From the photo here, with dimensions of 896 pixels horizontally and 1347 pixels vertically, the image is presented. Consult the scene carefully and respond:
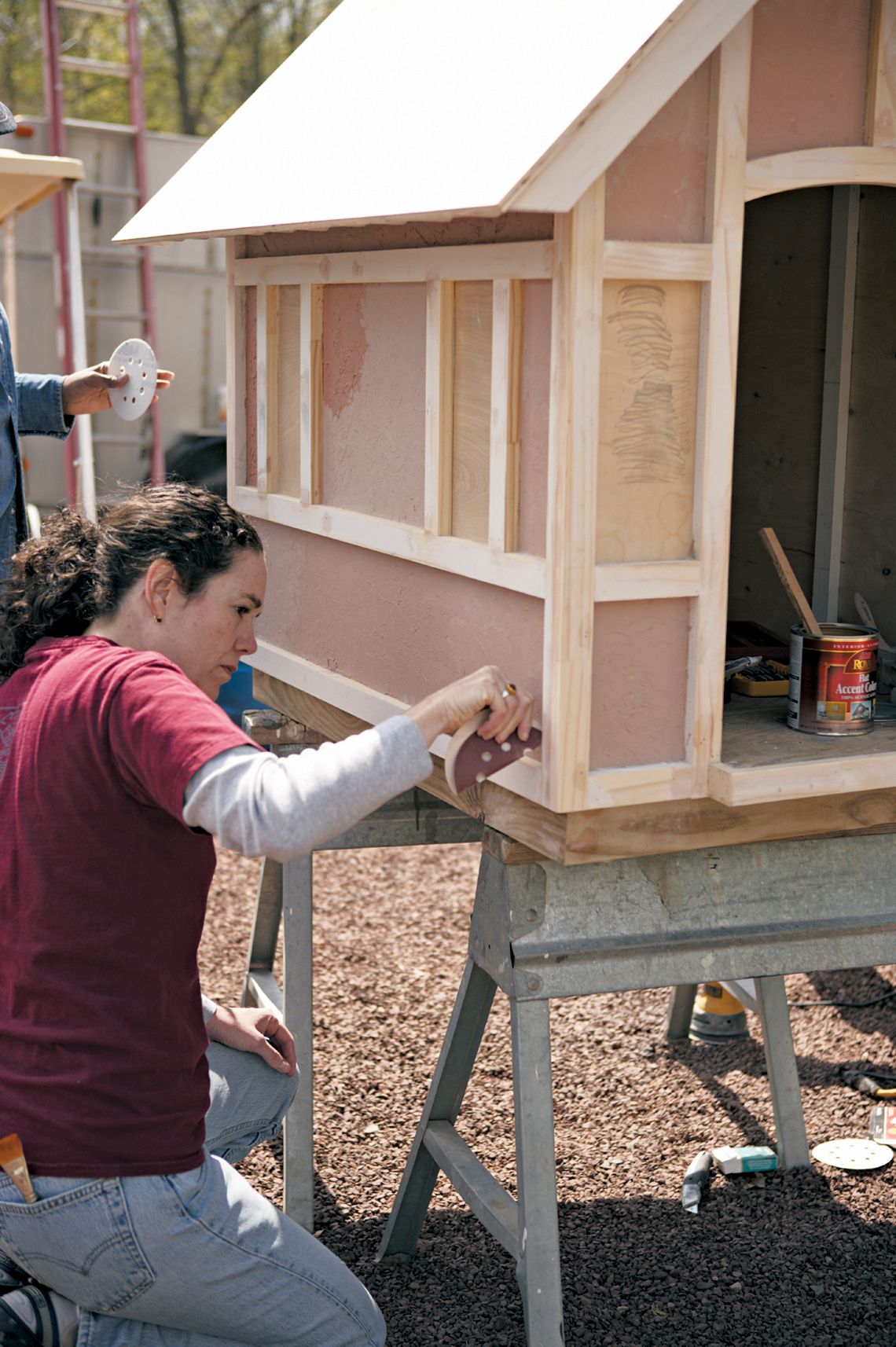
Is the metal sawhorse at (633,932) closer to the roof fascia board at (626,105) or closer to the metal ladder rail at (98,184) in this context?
the roof fascia board at (626,105)

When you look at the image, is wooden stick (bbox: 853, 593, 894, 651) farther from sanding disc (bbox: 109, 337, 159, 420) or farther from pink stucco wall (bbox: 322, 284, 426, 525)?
sanding disc (bbox: 109, 337, 159, 420)

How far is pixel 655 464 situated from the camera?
233 centimetres

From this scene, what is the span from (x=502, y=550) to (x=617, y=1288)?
6.49 feet

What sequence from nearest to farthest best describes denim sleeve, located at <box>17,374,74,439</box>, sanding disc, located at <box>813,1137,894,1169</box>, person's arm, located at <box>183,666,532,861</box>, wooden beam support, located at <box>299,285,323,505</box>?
person's arm, located at <box>183,666,532,861</box>
wooden beam support, located at <box>299,285,323,505</box>
denim sleeve, located at <box>17,374,74,439</box>
sanding disc, located at <box>813,1137,894,1169</box>

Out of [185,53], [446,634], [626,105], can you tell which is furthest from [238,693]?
[185,53]

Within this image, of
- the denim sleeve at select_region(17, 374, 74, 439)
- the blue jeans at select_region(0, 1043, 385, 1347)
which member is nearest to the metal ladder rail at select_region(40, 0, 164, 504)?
the denim sleeve at select_region(17, 374, 74, 439)

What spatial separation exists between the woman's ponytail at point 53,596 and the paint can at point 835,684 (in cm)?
131

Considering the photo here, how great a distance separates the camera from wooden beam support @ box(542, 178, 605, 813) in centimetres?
219

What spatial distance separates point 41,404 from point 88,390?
172mm

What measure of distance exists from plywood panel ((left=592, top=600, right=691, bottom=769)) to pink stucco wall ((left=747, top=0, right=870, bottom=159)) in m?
0.77

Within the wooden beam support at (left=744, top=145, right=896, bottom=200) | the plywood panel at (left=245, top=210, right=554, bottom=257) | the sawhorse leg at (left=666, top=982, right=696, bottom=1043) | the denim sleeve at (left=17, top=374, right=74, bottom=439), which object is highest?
the wooden beam support at (left=744, top=145, right=896, bottom=200)

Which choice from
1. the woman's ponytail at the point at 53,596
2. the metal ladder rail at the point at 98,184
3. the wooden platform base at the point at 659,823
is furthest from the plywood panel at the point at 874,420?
the metal ladder rail at the point at 98,184

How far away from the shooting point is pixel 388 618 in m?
2.99

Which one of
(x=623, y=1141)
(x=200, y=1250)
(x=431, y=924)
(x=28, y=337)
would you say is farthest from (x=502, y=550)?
(x=28, y=337)
